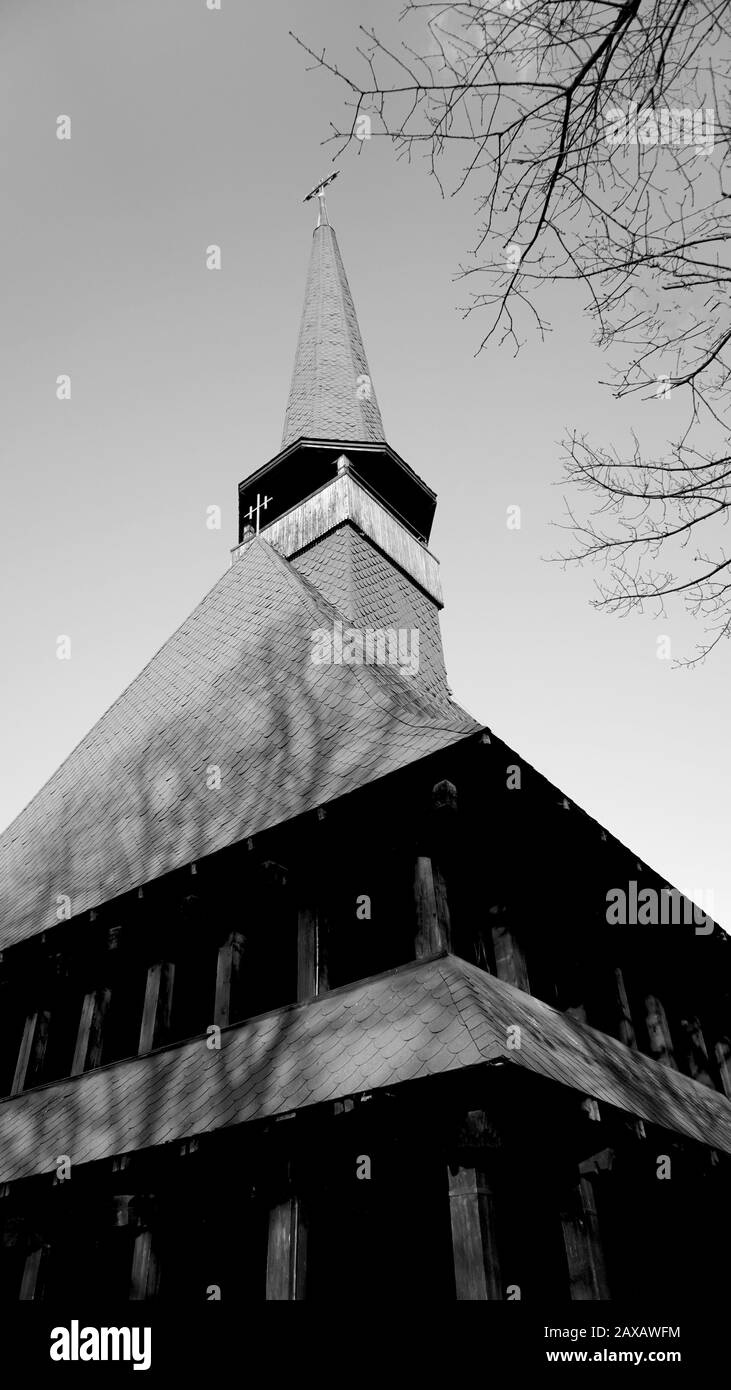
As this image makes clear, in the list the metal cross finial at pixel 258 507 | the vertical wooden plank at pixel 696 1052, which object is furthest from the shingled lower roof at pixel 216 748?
the vertical wooden plank at pixel 696 1052

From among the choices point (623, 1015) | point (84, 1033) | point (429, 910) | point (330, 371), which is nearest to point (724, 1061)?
point (623, 1015)

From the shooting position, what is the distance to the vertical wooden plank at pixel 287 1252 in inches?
244

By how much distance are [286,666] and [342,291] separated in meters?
18.3

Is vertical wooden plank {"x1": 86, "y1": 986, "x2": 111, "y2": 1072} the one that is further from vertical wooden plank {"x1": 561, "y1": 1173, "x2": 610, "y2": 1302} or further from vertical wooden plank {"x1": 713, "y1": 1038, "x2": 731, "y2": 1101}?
vertical wooden plank {"x1": 713, "y1": 1038, "x2": 731, "y2": 1101}

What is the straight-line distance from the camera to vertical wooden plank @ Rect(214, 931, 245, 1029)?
8195 mm

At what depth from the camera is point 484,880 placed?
28.3ft

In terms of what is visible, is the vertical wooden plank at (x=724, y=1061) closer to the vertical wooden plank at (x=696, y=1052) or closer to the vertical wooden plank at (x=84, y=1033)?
the vertical wooden plank at (x=696, y=1052)

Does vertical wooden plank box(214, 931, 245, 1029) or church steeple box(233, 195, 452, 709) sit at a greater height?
church steeple box(233, 195, 452, 709)

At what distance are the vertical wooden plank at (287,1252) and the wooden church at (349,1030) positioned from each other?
18 millimetres

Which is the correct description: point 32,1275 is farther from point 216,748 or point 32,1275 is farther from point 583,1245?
point 216,748

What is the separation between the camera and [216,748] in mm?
11492

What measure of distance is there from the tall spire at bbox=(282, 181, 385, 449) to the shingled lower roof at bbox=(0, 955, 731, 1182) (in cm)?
1406

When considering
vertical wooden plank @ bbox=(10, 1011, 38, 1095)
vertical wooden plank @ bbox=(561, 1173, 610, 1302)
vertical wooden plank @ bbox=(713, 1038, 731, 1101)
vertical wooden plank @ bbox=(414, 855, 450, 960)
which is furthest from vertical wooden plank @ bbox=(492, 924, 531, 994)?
vertical wooden plank @ bbox=(713, 1038, 731, 1101)

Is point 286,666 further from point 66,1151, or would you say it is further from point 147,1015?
point 66,1151
